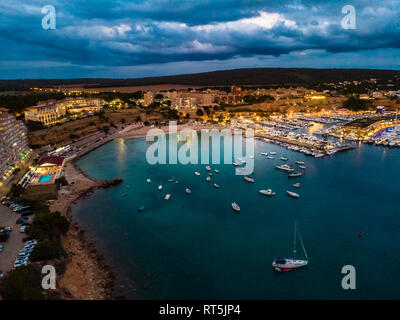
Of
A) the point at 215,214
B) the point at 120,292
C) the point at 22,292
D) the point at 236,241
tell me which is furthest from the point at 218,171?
the point at 22,292

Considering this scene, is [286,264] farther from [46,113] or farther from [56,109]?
[56,109]

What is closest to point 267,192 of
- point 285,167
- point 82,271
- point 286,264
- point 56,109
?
point 285,167

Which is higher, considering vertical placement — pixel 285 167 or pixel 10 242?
pixel 285 167

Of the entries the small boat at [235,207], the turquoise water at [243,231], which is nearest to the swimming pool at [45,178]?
the turquoise water at [243,231]

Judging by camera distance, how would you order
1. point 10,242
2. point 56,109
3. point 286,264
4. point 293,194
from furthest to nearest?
point 56,109
point 293,194
point 10,242
point 286,264

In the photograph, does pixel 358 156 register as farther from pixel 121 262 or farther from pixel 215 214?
pixel 121 262

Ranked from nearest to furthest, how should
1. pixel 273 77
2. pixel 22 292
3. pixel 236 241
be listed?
pixel 22 292, pixel 236 241, pixel 273 77

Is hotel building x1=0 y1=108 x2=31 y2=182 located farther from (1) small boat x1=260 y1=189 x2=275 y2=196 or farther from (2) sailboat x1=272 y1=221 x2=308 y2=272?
(2) sailboat x1=272 y1=221 x2=308 y2=272
